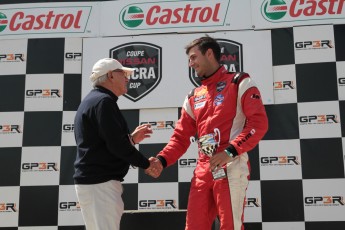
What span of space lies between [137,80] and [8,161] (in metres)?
1.35

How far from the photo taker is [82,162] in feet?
7.51

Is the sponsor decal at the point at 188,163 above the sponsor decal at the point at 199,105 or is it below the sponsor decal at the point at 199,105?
below

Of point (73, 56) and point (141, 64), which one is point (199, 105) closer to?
point (141, 64)

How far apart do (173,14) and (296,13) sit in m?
1.06

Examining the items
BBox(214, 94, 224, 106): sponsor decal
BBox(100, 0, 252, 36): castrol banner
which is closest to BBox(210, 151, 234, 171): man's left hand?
BBox(214, 94, 224, 106): sponsor decal

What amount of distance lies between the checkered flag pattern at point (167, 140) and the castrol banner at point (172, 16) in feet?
1.13

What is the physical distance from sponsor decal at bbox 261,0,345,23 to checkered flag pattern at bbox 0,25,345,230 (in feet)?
0.34

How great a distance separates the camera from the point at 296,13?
3.65m

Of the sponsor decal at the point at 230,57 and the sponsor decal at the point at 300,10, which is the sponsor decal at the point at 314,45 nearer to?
the sponsor decal at the point at 300,10

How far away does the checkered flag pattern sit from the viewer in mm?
3461

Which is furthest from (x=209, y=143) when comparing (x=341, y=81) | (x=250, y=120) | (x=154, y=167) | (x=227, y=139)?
(x=341, y=81)

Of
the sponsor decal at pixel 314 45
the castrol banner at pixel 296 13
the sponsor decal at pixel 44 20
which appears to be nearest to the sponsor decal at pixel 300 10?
the castrol banner at pixel 296 13

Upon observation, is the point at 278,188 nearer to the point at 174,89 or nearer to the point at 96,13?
the point at 174,89

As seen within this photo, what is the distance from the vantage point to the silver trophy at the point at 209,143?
7.62ft
